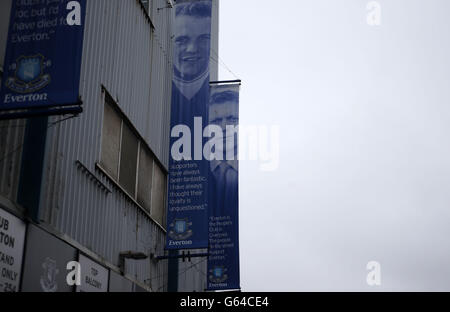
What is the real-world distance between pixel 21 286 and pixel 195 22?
33.7ft

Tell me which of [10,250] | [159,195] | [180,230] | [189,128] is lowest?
[10,250]

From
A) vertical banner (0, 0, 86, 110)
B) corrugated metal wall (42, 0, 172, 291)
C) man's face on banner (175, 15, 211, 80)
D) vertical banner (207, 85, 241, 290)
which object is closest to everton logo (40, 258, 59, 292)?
corrugated metal wall (42, 0, 172, 291)

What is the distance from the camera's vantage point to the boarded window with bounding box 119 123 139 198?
57.4 feet

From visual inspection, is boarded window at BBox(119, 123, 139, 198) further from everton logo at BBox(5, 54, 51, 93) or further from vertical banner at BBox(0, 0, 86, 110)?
everton logo at BBox(5, 54, 51, 93)

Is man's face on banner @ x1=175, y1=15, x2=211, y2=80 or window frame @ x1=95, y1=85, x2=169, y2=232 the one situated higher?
man's face on banner @ x1=175, y1=15, x2=211, y2=80

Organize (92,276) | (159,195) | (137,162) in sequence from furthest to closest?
(159,195), (137,162), (92,276)

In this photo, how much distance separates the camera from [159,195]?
2098 cm

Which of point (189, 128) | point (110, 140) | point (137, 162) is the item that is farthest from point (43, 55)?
point (137, 162)

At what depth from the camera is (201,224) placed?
17484 millimetres

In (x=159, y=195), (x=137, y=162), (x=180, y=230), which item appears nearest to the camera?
(x=180, y=230)

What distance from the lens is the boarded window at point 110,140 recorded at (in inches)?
637

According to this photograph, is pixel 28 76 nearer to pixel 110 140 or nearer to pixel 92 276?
pixel 92 276

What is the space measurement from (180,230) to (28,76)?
8.19 metres
